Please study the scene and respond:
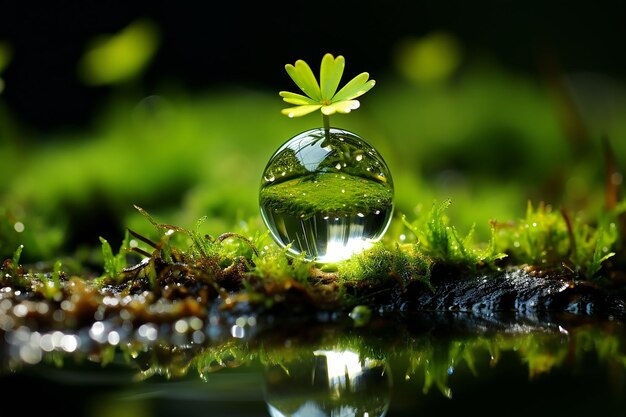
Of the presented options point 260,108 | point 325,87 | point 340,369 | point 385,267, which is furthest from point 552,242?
point 260,108

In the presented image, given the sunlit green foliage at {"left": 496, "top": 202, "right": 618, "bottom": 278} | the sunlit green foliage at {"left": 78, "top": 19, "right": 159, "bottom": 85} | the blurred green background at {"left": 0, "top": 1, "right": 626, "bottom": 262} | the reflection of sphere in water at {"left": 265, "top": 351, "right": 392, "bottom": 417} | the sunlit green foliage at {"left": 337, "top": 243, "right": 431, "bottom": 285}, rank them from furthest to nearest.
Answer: the sunlit green foliage at {"left": 78, "top": 19, "right": 159, "bottom": 85} → the blurred green background at {"left": 0, "top": 1, "right": 626, "bottom": 262} → the sunlit green foliage at {"left": 496, "top": 202, "right": 618, "bottom": 278} → the sunlit green foliage at {"left": 337, "top": 243, "right": 431, "bottom": 285} → the reflection of sphere in water at {"left": 265, "top": 351, "right": 392, "bottom": 417}

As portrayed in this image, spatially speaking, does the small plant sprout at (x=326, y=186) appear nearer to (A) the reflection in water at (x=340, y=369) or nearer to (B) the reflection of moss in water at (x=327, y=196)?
(B) the reflection of moss in water at (x=327, y=196)

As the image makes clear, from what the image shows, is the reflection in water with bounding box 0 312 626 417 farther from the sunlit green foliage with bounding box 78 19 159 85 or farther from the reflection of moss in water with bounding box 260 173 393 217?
the sunlit green foliage with bounding box 78 19 159 85

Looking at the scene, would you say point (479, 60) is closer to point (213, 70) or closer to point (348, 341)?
point (213, 70)

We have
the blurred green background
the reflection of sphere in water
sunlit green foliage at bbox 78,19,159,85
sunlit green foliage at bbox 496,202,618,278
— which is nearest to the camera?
the reflection of sphere in water

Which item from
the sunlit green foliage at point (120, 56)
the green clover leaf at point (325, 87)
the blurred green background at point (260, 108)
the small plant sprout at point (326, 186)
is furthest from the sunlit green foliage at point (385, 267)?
the sunlit green foliage at point (120, 56)

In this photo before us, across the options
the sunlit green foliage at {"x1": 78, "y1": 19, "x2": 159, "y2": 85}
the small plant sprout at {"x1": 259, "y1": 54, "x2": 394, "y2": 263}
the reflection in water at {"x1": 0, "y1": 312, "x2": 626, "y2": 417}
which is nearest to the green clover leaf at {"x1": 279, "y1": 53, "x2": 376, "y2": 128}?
the small plant sprout at {"x1": 259, "y1": 54, "x2": 394, "y2": 263}

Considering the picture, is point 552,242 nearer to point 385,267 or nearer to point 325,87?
point 385,267
